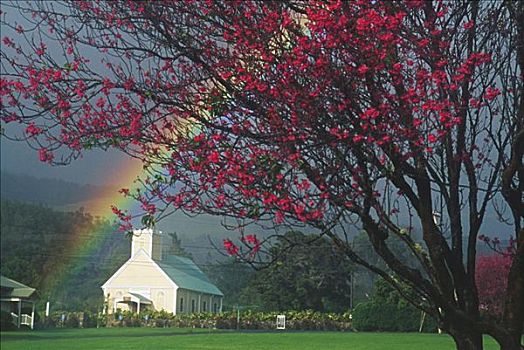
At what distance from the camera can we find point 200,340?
89.4 ft

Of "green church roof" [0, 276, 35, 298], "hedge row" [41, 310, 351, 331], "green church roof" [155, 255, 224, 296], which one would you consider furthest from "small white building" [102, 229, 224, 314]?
"green church roof" [0, 276, 35, 298]

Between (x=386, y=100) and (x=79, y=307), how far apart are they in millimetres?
29286

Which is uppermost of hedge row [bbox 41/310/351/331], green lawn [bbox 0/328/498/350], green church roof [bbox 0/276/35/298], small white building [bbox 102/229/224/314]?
small white building [bbox 102/229/224/314]

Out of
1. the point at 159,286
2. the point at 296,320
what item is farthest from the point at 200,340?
the point at 159,286

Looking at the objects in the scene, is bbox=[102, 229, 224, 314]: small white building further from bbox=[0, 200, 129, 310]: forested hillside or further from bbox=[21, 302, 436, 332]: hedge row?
bbox=[0, 200, 129, 310]: forested hillside

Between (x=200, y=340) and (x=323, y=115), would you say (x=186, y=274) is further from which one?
(x=323, y=115)

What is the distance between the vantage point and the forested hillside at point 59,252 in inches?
669

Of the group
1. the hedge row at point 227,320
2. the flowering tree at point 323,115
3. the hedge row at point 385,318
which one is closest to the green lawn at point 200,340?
the hedge row at point 227,320

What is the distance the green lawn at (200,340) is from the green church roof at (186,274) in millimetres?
1841

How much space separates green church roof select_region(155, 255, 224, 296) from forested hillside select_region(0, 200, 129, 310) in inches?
80.6

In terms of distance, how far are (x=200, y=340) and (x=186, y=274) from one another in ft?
19.7

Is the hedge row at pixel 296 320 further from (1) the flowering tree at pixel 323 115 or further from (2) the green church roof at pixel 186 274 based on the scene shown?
(1) the flowering tree at pixel 323 115

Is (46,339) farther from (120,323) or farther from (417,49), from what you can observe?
(417,49)

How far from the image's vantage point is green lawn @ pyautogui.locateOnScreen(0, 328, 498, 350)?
2338 centimetres
